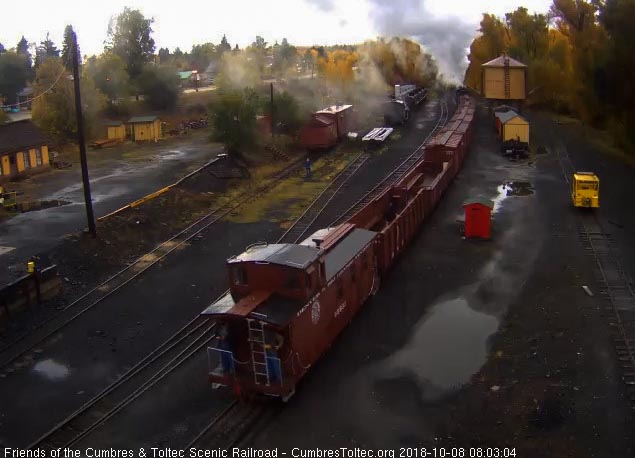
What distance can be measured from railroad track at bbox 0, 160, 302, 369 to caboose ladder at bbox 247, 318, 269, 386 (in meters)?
7.21

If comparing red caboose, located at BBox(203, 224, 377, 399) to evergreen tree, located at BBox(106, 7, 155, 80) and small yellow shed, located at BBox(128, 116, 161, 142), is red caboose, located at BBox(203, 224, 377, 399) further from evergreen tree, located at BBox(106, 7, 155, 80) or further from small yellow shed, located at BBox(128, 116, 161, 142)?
evergreen tree, located at BBox(106, 7, 155, 80)

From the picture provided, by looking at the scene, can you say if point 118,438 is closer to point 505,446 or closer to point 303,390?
point 303,390

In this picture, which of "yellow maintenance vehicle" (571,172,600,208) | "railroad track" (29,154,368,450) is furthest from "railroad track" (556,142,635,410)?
"railroad track" (29,154,368,450)

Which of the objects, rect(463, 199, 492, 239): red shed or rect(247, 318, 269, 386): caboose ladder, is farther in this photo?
rect(463, 199, 492, 239): red shed

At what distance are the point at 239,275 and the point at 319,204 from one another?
17167 millimetres

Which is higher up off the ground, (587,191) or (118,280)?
(587,191)

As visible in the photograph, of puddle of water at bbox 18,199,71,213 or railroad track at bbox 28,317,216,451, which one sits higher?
puddle of water at bbox 18,199,71,213

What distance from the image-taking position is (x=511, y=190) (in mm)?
32500

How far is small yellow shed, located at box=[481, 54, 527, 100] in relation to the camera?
58125 mm

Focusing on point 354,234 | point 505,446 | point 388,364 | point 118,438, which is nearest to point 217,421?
point 118,438

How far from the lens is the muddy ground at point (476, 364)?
39.0ft

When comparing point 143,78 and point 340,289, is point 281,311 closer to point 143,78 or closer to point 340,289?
point 340,289
